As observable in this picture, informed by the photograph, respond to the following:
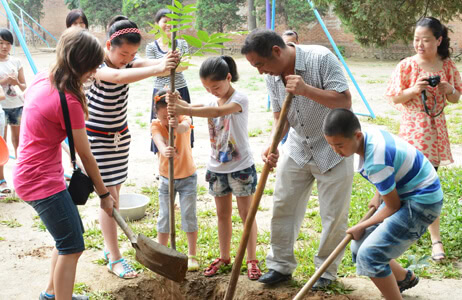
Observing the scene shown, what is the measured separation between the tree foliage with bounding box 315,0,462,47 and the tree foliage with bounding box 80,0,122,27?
27595 millimetres

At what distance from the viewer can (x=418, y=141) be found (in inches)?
167

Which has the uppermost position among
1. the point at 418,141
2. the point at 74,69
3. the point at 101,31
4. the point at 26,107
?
the point at 74,69

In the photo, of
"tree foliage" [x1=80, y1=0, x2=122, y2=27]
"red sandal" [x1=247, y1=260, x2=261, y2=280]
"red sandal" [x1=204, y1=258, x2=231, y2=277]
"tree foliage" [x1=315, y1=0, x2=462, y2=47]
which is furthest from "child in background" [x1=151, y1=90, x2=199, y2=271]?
"tree foliage" [x1=80, y1=0, x2=122, y2=27]

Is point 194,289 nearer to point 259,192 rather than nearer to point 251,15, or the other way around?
point 259,192

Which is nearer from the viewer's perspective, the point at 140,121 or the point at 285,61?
the point at 285,61

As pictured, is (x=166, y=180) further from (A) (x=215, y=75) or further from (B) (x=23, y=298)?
(B) (x=23, y=298)

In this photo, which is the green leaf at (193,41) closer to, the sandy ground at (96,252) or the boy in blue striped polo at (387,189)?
the boy in blue striped polo at (387,189)

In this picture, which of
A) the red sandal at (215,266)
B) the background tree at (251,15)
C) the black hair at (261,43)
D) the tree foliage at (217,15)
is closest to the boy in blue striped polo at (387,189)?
the black hair at (261,43)

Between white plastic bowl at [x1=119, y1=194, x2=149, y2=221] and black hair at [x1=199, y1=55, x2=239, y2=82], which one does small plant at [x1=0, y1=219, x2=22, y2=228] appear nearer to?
white plastic bowl at [x1=119, y1=194, x2=149, y2=221]

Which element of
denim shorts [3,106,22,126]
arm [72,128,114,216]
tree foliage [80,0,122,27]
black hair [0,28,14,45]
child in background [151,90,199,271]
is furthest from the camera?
tree foliage [80,0,122,27]

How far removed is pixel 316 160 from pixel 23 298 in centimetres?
224

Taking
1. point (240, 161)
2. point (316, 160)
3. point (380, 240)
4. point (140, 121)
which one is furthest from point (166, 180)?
point (140, 121)

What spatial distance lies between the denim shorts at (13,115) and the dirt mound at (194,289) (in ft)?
11.0

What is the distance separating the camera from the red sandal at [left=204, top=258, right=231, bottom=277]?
3.85 meters
